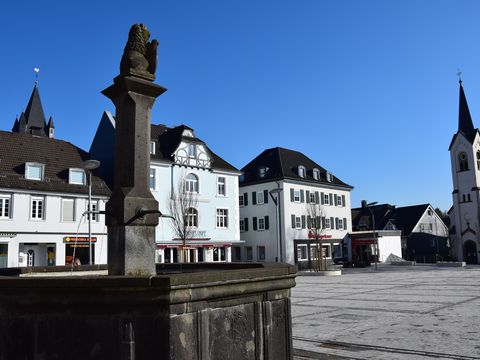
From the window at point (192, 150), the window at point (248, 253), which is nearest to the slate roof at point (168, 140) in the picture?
the window at point (192, 150)

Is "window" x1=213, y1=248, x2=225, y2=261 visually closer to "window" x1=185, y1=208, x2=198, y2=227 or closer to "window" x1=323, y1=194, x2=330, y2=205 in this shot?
"window" x1=185, y1=208, x2=198, y2=227

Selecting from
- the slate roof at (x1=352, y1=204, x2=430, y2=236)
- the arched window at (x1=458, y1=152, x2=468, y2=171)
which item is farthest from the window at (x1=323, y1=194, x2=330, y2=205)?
the arched window at (x1=458, y1=152, x2=468, y2=171)

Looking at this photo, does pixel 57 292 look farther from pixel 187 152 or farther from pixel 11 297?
pixel 187 152

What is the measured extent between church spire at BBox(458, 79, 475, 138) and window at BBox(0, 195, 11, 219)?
200 ft

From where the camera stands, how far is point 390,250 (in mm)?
67500

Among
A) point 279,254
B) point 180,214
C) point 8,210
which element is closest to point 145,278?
point 8,210

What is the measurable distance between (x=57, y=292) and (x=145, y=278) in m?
0.99

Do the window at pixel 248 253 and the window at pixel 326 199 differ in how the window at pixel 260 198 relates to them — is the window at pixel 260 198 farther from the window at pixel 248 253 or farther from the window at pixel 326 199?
the window at pixel 326 199

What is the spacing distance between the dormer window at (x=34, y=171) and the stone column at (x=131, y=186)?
30044 mm

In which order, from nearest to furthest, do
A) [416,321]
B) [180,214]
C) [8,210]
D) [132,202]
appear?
1. [132,202]
2. [416,321]
3. [8,210]
4. [180,214]

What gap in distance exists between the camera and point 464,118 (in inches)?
2849

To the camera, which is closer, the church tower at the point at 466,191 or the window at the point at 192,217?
the window at the point at 192,217

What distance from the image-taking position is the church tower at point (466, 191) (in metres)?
65.8

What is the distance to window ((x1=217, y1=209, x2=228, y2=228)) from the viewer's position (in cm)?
4584
